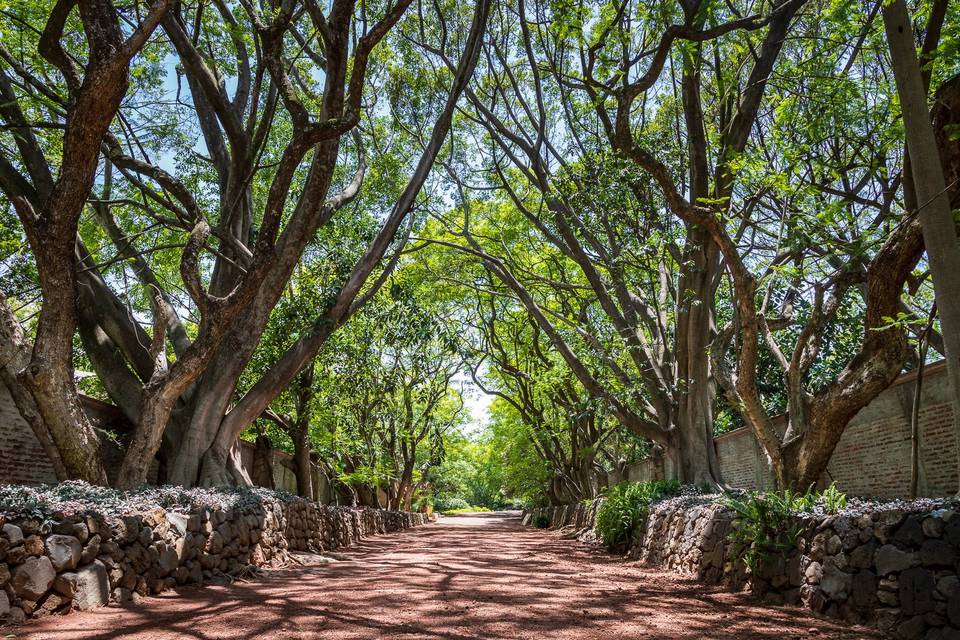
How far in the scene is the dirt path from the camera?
4.59 metres

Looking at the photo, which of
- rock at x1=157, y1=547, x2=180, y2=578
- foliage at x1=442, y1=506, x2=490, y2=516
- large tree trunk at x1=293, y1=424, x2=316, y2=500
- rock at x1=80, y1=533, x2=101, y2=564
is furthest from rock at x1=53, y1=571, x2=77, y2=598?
foliage at x1=442, y1=506, x2=490, y2=516

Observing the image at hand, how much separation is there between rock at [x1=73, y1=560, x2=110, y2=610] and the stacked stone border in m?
5.71

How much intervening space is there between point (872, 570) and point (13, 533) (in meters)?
6.18

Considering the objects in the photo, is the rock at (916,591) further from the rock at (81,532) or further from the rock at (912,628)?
the rock at (81,532)

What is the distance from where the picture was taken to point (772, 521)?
6148 millimetres

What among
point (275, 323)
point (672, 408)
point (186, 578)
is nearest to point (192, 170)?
point (275, 323)

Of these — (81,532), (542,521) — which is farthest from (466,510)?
(81,532)

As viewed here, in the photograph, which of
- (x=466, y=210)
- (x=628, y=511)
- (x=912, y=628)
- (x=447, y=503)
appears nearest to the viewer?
(x=912, y=628)

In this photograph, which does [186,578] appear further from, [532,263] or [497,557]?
[532,263]

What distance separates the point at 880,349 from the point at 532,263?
1047cm

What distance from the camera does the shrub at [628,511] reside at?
10.7 meters

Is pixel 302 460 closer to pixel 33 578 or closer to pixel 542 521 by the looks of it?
pixel 33 578

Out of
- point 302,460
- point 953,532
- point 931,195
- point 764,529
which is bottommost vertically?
point 764,529

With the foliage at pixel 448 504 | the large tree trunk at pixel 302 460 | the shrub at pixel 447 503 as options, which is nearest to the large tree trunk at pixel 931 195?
the large tree trunk at pixel 302 460
